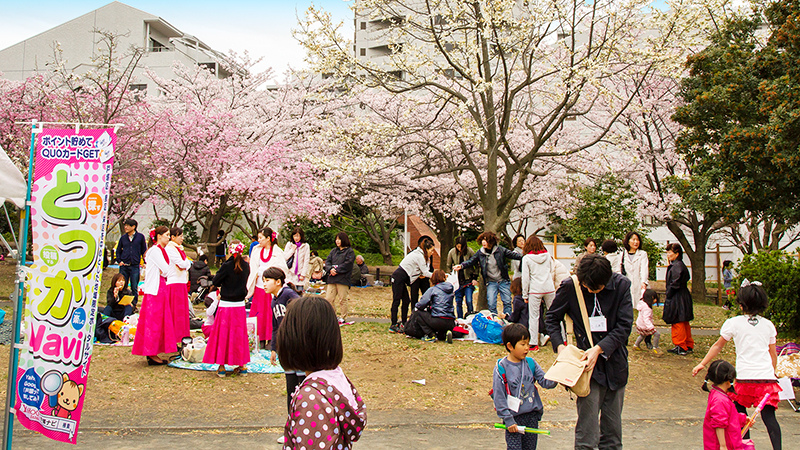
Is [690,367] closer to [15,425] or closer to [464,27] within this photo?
[464,27]

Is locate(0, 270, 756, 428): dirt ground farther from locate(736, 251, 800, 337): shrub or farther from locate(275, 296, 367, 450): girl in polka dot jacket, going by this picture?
→ locate(275, 296, 367, 450): girl in polka dot jacket

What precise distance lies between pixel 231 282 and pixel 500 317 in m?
4.84

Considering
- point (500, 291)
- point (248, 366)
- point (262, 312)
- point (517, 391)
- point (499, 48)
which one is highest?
point (499, 48)

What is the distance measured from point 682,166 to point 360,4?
11115 millimetres

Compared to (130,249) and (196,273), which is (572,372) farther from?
(196,273)

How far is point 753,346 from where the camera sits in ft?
14.6

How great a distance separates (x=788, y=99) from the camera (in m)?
7.84

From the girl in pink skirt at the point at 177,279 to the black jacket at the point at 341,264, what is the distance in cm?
312

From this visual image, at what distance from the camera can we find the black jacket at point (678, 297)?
8375mm

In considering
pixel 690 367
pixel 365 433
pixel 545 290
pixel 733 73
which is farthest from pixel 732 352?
pixel 365 433

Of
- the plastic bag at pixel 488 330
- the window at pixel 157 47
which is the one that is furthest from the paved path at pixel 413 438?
the window at pixel 157 47

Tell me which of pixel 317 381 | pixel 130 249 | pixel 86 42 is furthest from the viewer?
pixel 86 42

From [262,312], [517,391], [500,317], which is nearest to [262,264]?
[262,312]

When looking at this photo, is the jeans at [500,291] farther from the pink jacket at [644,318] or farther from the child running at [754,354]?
the child running at [754,354]
